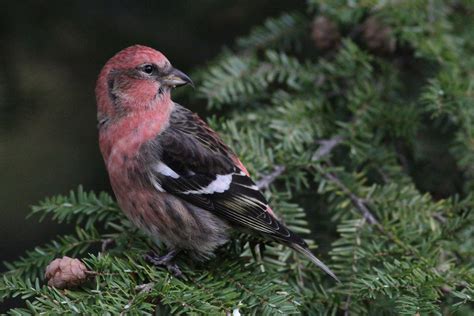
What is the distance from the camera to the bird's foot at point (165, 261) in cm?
218

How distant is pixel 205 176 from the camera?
2.47m

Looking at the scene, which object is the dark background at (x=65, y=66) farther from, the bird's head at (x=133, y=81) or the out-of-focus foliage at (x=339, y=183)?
the bird's head at (x=133, y=81)

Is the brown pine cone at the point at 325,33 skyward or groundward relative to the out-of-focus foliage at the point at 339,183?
skyward

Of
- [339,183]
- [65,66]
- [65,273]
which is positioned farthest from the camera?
[65,66]

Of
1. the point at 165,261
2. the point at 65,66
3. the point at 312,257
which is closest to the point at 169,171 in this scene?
the point at 165,261

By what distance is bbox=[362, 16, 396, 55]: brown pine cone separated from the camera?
3.00 meters

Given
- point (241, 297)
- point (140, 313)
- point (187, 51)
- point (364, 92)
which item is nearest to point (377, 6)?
point (364, 92)

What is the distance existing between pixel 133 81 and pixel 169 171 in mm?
409

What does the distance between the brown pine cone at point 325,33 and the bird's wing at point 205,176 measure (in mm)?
839

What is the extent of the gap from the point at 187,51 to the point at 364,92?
1.01m

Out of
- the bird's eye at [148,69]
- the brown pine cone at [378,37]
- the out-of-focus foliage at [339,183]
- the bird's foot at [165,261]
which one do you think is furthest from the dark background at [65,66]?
the bird's foot at [165,261]

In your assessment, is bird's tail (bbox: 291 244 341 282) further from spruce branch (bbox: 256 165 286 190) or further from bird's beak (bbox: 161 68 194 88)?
bird's beak (bbox: 161 68 194 88)

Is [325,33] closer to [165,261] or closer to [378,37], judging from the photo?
[378,37]

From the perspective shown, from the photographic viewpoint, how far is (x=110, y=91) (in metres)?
2.64
